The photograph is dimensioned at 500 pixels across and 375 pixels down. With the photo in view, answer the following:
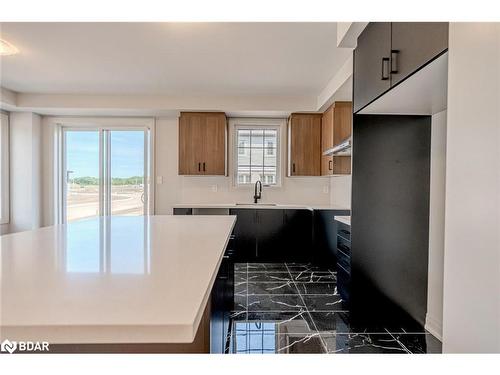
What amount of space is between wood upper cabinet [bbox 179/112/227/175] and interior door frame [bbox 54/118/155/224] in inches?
29.8

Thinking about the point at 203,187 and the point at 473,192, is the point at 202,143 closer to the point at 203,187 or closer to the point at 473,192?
the point at 203,187

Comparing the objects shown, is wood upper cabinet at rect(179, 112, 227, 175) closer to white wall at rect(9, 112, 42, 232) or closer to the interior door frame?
the interior door frame

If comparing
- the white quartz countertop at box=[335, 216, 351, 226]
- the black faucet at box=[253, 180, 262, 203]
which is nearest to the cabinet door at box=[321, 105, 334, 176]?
the black faucet at box=[253, 180, 262, 203]

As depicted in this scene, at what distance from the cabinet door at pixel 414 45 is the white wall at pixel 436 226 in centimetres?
89

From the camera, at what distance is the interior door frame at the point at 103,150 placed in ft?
17.5

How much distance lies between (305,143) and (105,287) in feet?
14.4

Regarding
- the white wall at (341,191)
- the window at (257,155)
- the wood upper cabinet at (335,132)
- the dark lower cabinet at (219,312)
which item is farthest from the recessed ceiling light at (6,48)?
the white wall at (341,191)

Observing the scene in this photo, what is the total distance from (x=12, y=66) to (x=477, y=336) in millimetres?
4716

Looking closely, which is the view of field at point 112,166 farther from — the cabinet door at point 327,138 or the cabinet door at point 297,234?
the cabinet door at point 327,138

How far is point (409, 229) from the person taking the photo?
261 centimetres

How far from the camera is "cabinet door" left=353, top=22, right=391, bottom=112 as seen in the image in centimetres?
193
